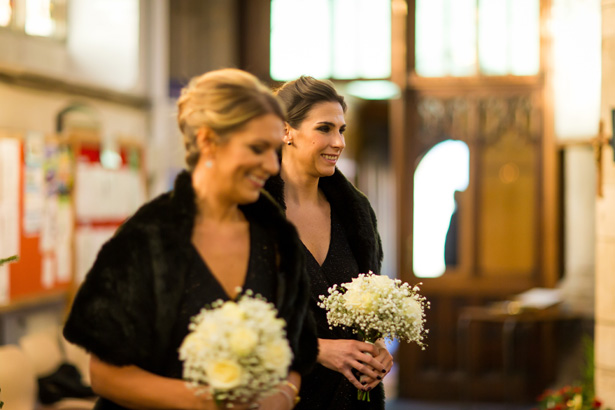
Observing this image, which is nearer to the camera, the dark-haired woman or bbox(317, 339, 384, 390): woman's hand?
bbox(317, 339, 384, 390): woman's hand

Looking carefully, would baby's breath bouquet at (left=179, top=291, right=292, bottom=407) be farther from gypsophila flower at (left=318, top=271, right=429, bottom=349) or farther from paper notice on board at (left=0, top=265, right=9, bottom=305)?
paper notice on board at (left=0, top=265, right=9, bottom=305)

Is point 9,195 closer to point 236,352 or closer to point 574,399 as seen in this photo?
point 574,399

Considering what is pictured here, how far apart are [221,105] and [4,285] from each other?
14.4 feet

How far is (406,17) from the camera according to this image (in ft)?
28.5

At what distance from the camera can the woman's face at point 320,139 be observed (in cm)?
272

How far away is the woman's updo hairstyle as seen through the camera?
2.73 m

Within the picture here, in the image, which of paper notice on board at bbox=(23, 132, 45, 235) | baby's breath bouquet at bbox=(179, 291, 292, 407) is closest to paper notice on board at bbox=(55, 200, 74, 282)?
paper notice on board at bbox=(23, 132, 45, 235)

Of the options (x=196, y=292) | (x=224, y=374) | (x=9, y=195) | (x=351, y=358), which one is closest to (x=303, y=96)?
(x=351, y=358)

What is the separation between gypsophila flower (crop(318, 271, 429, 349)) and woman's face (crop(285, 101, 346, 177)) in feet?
1.19

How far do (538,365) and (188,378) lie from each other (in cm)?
712

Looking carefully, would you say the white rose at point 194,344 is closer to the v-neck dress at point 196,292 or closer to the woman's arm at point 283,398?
the v-neck dress at point 196,292

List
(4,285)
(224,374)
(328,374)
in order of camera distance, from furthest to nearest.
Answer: (4,285)
(328,374)
(224,374)

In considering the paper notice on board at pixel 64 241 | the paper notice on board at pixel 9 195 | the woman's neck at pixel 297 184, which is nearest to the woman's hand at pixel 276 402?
the woman's neck at pixel 297 184

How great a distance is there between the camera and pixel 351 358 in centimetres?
248
